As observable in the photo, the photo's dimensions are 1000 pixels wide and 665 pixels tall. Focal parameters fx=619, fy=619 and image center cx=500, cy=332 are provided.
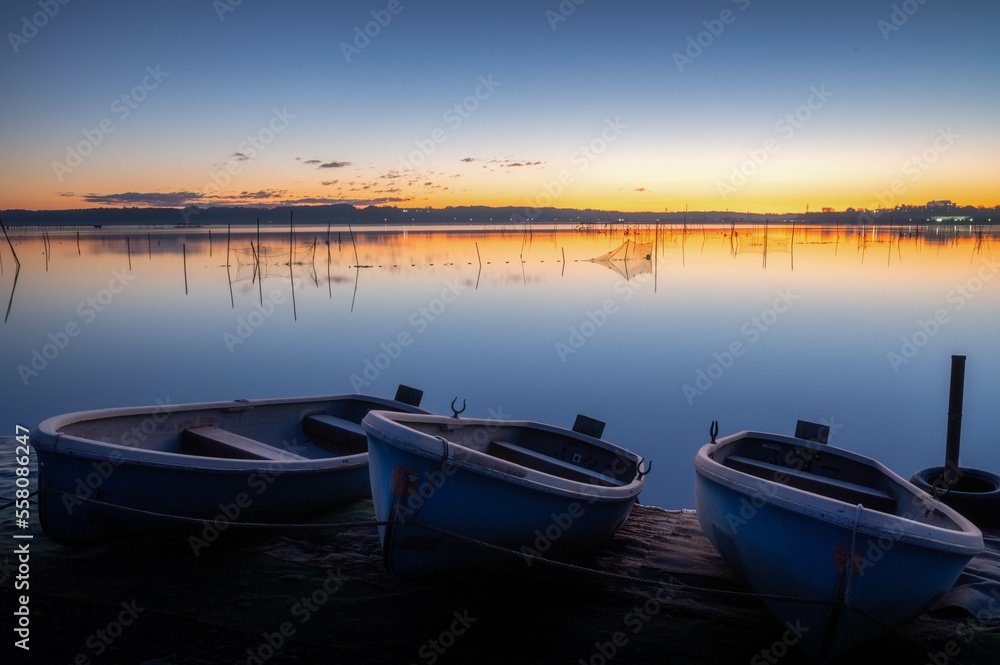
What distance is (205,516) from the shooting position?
4.90 meters

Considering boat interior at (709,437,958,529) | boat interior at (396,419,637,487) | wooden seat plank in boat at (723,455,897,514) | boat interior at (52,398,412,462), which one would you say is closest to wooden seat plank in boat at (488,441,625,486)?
boat interior at (396,419,637,487)

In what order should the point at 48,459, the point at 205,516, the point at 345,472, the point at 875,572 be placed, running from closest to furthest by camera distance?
the point at 875,572, the point at 48,459, the point at 205,516, the point at 345,472

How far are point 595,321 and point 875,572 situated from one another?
1566 centimetres

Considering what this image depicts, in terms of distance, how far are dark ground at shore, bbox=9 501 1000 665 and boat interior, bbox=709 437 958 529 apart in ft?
2.97

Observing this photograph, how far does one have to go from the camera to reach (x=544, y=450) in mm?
6578

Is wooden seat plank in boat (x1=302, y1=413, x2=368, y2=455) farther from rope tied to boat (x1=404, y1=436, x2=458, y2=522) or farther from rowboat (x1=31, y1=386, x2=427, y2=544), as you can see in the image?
rope tied to boat (x1=404, y1=436, x2=458, y2=522)

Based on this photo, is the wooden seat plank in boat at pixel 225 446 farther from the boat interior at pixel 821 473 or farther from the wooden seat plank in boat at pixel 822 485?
the wooden seat plank in boat at pixel 822 485

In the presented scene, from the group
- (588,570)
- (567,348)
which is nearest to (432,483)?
(588,570)

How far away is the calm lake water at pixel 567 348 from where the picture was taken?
35.4 feet

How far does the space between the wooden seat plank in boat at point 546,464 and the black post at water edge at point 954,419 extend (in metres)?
3.64

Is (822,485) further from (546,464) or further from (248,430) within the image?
(248,430)

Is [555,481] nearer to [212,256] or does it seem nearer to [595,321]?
[595,321]

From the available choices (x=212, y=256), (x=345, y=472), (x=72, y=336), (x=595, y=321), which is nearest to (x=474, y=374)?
(x=595, y=321)

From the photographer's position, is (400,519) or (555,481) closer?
(400,519)
